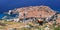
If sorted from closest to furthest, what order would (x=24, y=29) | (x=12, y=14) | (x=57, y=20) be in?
(x=24, y=29), (x=57, y=20), (x=12, y=14)

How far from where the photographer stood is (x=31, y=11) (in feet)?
46.9

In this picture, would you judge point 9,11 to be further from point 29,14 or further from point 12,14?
point 29,14

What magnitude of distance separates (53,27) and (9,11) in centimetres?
601

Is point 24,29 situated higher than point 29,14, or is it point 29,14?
point 29,14

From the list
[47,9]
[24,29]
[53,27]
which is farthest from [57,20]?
[47,9]

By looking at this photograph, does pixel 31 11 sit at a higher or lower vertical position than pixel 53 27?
higher

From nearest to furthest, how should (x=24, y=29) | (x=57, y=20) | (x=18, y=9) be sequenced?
(x=24, y=29) < (x=57, y=20) < (x=18, y=9)

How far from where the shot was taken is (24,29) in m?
7.58

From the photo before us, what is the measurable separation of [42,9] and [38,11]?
346 mm

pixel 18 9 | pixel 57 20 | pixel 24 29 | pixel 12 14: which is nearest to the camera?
pixel 24 29

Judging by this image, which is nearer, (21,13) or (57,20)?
(57,20)

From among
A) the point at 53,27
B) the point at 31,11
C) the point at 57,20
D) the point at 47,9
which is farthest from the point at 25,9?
the point at 53,27

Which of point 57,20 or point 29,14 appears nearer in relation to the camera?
point 57,20

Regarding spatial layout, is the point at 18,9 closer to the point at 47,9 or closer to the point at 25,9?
the point at 25,9
